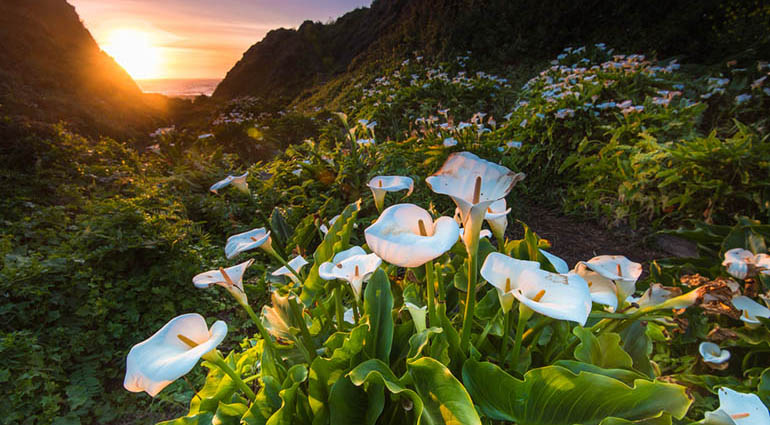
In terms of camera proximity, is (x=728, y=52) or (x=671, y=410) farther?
(x=728, y=52)

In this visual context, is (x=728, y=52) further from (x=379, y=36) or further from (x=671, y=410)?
(x=379, y=36)

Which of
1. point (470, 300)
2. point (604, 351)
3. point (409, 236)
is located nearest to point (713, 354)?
point (604, 351)

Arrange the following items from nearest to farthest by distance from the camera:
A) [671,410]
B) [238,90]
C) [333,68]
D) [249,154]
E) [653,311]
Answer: [671,410] → [653,311] → [249,154] → [333,68] → [238,90]

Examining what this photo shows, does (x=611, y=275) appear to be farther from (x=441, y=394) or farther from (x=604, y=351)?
(x=441, y=394)

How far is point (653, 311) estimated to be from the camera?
2.70 ft

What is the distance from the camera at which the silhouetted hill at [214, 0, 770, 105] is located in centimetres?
579

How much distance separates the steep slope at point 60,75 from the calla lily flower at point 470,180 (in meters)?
5.16

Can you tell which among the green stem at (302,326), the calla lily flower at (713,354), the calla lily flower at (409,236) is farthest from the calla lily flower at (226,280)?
the calla lily flower at (713,354)

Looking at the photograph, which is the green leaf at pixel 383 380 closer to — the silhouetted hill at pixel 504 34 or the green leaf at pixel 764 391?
the green leaf at pixel 764 391

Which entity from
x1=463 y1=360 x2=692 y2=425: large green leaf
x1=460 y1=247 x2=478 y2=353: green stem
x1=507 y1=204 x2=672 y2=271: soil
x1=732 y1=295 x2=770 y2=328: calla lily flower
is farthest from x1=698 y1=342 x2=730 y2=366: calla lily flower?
x1=507 y1=204 x2=672 y2=271: soil

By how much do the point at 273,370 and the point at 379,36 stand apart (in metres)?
13.2

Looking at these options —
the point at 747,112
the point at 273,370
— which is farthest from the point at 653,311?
the point at 747,112

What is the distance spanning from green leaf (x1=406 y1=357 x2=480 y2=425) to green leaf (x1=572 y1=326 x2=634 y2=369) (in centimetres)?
35

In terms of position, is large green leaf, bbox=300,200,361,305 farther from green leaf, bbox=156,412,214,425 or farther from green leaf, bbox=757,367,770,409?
green leaf, bbox=757,367,770,409
